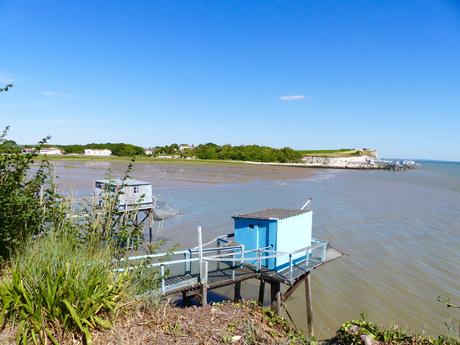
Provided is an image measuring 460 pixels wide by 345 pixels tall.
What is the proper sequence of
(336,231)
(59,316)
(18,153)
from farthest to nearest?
(336,231)
(18,153)
(59,316)

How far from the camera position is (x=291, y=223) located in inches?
447

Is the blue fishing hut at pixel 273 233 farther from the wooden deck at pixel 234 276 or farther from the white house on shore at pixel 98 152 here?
the white house on shore at pixel 98 152

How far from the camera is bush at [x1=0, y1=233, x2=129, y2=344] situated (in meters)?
3.63

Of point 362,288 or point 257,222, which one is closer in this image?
point 257,222

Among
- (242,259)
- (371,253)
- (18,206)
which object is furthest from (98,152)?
(18,206)

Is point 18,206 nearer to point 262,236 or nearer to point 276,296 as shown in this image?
point 262,236

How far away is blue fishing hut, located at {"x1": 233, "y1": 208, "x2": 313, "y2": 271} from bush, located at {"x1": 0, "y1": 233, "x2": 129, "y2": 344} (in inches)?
283

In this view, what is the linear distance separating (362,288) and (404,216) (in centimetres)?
1752

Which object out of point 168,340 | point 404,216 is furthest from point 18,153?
point 404,216

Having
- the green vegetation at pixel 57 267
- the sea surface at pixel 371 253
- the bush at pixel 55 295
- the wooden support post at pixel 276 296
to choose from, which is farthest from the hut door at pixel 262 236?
the bush at pixel 55 295

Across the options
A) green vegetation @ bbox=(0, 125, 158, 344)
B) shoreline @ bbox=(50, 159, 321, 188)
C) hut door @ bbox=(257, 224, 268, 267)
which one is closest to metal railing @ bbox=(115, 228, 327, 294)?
hut door @ bbox=(257, 224, 268, 267)

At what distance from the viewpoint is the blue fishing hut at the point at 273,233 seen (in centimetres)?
1084

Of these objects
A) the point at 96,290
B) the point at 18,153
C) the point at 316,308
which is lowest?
the point at 316,308

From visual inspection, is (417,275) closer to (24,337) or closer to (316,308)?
(316,308)
